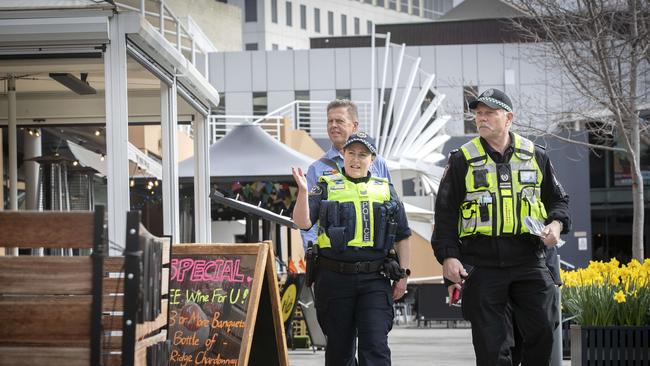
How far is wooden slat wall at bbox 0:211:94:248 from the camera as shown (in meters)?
4.86

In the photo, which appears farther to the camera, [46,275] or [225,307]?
[225,307]

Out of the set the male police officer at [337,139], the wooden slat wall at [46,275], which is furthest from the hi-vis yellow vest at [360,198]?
the wooden slat wall at [46,275]

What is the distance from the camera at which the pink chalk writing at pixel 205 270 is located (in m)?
8.96

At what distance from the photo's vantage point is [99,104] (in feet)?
46.0

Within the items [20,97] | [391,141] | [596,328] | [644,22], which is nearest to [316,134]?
[391,141]

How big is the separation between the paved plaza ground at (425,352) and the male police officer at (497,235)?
5.49 metres

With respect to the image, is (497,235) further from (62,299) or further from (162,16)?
(162,16)

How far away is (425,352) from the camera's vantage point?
50.1 feet

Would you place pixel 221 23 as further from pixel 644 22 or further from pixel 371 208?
pixel 371 208

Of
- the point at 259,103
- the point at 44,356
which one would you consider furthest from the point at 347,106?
the point at 259,103

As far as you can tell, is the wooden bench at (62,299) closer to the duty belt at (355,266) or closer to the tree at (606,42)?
the duty belt at (355,266)

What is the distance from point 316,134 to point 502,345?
147 feet

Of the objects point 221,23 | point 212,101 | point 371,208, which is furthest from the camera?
point 221,23

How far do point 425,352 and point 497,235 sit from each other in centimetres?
843
